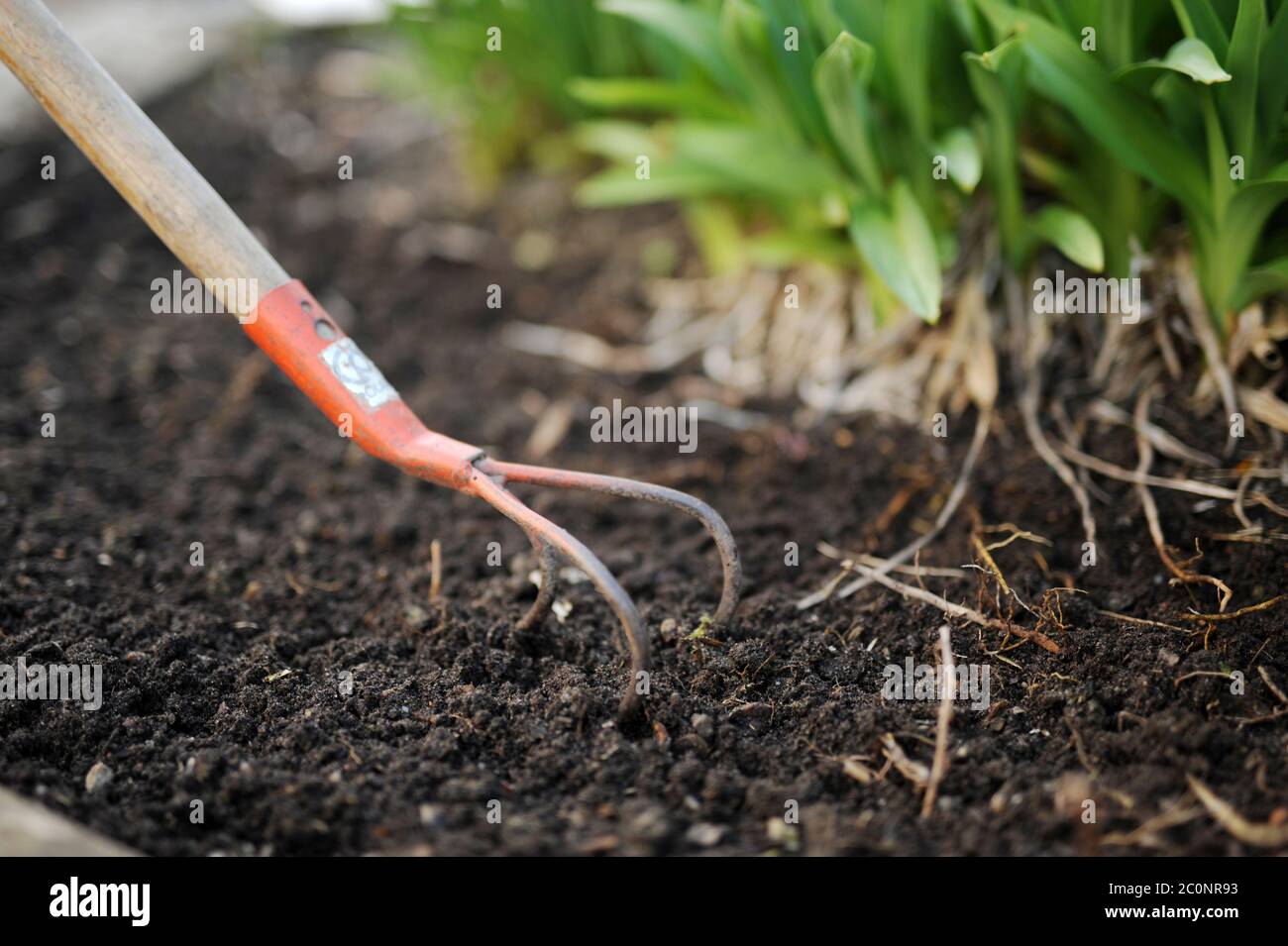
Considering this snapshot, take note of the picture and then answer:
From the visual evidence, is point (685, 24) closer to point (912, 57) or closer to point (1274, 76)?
point (912, 57)

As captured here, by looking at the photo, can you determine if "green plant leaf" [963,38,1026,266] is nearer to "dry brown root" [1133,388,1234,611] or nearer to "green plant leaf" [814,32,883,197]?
"green plant leaf" [814,32,883,197]

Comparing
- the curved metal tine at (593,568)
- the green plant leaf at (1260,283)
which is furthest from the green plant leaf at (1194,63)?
the curved metal tine at (593,568)

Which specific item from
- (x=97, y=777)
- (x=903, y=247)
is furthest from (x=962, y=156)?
(x=97, y=777)

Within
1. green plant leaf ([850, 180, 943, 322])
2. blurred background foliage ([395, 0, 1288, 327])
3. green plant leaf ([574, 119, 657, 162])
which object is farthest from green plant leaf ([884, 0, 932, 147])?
green plant leaf ([574, 119, 657, 162])

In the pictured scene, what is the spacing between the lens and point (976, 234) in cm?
245

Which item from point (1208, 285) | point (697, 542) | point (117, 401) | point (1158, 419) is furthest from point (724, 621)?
point (117, 401)

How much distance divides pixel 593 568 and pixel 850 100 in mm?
1197

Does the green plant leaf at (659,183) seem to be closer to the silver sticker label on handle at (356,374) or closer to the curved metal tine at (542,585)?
the silver sticker label on handle at (356,374)

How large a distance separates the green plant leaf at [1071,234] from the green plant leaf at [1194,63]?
0.33 m

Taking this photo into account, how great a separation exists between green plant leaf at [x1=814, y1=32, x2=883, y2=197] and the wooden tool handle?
3.72 ft

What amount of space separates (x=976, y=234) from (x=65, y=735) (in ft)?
6.93

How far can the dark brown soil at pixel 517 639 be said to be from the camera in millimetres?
1473

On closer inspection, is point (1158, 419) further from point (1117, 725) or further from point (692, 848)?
point (692, 848)

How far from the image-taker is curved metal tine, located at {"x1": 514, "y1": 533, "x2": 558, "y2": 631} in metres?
Answer: 1.63
